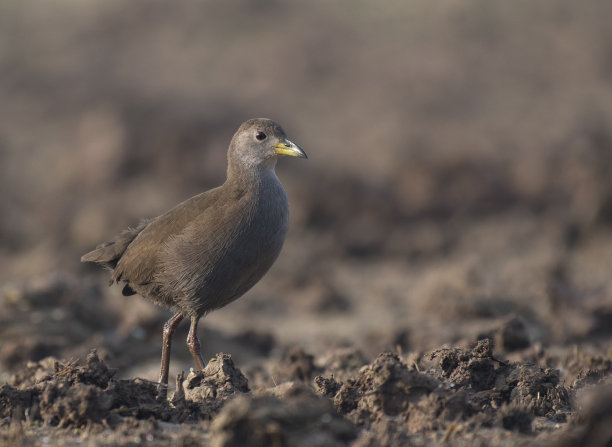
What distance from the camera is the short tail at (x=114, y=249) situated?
8.42 meters

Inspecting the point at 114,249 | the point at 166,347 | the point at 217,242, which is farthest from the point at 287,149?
the point at 166,347

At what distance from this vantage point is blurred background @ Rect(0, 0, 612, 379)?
11.7m

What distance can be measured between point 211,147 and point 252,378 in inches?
463

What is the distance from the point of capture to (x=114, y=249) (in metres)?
8.45

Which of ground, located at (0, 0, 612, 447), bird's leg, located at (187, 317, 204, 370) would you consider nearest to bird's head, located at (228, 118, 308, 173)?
bird's leg, located at (187, 317, 204, 370)

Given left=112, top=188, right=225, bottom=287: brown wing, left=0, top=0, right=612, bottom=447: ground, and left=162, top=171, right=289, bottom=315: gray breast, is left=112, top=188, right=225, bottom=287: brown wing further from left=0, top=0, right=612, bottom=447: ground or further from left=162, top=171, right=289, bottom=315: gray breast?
left=0, top=0, right=612, bottom=447: ground

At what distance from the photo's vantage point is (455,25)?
29.7m

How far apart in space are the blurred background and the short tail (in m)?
1.44

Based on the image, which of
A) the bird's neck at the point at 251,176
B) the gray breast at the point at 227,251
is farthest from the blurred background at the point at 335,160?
the bird's neck at the point at 251,176

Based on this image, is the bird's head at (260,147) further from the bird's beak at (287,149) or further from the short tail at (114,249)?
the short tail at (114,249)

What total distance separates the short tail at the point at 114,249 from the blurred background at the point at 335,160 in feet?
4.73

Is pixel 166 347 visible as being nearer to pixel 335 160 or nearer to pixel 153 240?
pixel 153 240

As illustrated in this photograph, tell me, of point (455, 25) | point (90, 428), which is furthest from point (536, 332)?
point (455, 25)

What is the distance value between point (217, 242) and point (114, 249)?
4.77ft
